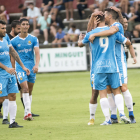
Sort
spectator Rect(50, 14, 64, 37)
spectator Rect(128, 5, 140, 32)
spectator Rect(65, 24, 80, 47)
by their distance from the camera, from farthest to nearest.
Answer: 1. spectator Rect(50, 14, 64, 37)
2. spectator Rect(128, 5, 140, 32)
3. spectator Rect(65, 24, 80, 47)

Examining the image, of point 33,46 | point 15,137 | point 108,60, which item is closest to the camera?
point 15,137

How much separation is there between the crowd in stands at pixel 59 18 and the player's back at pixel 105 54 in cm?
1219

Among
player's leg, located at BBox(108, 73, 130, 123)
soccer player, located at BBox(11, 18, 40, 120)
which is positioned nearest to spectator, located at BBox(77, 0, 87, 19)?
soccer player, located at BBox(11, 18, 40, 120)

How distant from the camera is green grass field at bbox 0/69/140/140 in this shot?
19.0ft

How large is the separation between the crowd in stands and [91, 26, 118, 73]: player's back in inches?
480

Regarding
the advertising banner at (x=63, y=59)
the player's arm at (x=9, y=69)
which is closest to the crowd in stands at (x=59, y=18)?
the advertising banner at (x=63, y=59)

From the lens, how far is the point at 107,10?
6699mm

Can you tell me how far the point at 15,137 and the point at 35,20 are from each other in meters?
16.9

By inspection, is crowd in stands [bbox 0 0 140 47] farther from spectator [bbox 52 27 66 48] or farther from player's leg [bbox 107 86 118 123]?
player's leg [bbox 107 86 118 123]

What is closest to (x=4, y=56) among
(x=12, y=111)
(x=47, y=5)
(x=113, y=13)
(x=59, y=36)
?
(x=12, y=111)

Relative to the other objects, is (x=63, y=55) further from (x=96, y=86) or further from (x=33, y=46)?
(x=96, y=86)

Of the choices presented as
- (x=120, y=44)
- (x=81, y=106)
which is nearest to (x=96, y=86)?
(x=120, y=44)

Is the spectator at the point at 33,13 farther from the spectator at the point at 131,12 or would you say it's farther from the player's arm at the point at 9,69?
the player's arm at the point at 9,69

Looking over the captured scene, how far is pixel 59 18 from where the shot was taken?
845 inches
